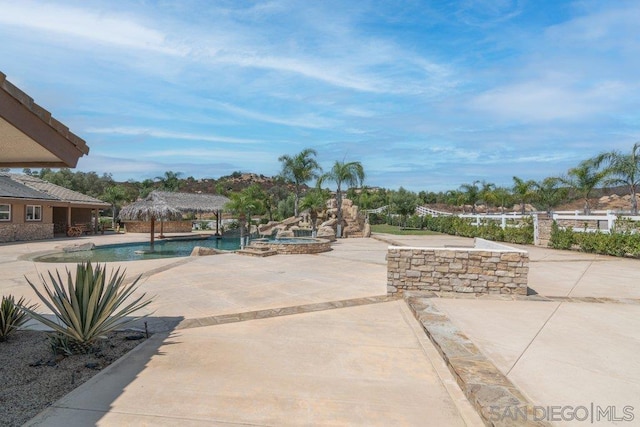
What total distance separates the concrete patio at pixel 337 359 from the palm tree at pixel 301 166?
25587mm

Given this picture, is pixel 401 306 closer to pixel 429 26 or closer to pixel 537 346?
pixel 537 346

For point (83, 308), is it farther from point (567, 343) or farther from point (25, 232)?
point (25, 232)

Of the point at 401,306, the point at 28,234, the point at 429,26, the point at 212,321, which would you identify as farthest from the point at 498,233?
the point at 28,234


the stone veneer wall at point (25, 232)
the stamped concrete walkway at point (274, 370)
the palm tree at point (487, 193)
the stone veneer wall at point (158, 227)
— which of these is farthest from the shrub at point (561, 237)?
the palm tree at point (487, 193)

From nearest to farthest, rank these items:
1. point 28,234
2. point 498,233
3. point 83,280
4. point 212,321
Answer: point 83,280
point 212,321
point 498,233
point 28,234

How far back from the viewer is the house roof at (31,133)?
328 cm

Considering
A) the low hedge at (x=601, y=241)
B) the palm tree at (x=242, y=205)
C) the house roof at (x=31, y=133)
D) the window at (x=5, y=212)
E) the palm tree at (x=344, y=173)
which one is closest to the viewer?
the house roof at (x=31, y=133)

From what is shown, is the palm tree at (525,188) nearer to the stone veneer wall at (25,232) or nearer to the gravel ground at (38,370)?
the gravel ground at (38,370)

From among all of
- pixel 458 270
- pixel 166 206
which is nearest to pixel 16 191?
pixel 166 206

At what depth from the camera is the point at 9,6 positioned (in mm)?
6527

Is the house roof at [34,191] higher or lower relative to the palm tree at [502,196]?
lower

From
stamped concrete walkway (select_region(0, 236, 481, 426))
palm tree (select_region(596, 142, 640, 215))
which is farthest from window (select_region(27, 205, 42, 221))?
palm tree (select_region(596, 142, 640, 215))

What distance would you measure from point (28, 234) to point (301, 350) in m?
24.8

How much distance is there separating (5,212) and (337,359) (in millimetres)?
24691
